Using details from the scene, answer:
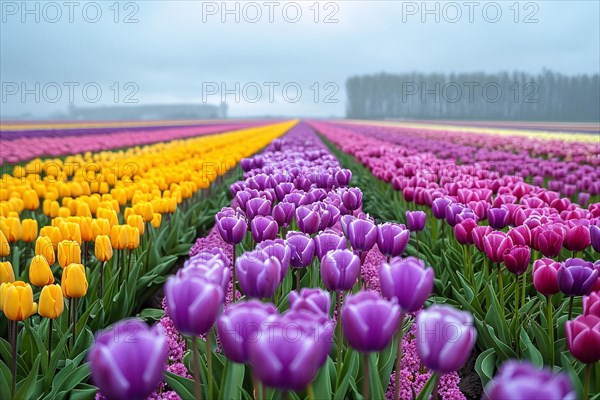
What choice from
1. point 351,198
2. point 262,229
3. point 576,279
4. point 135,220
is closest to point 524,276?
point 576,279

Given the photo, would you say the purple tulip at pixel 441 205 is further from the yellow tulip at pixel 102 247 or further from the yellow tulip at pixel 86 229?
the yellow tulip at pixel 86 229

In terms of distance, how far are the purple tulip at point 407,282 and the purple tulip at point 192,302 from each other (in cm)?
48

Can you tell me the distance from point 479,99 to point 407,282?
7624 cm

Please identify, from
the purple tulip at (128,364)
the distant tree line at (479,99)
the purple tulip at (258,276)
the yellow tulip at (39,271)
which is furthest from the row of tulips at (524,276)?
the distant tree line at (479,99)

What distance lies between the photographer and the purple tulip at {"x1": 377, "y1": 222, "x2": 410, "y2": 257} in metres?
2.07

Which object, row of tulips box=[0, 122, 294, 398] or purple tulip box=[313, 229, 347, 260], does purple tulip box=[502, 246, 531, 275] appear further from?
row of tulips box=[0, 122, 294, 398]

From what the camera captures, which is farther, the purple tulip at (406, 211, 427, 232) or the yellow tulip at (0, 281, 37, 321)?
the purple tulip at (406, 211, 427, 232)

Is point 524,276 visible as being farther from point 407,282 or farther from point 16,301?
point 16,301

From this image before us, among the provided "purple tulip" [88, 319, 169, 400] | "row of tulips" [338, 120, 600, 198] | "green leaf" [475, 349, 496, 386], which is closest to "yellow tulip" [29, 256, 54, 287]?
"purple tulip" [88, 319, 169, 400]

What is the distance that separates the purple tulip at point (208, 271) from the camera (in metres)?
1.22

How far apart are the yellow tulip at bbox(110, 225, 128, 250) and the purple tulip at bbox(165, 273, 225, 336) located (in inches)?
77.8

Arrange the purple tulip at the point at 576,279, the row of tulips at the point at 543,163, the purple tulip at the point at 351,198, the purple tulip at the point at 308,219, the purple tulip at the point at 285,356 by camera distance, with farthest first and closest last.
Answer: the row of tulips at the point at 543,163 → the purple tulip at the point at 351,198 → the purple tulip at the point at 308,219 → the purple tulip at the point at 576,279 → the purple tulip at the point at 285,356

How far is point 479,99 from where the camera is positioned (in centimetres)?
7175

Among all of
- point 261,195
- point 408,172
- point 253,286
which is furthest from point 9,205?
point 408,172
